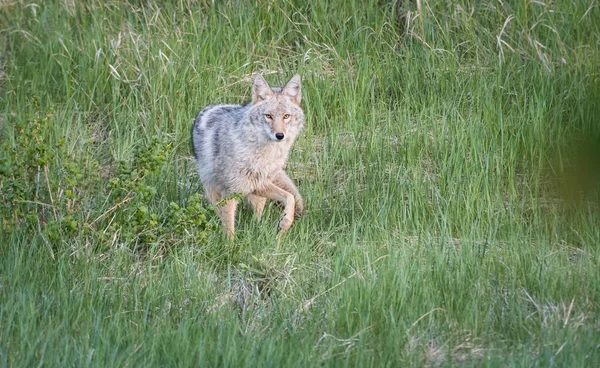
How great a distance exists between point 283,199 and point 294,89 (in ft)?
3.33

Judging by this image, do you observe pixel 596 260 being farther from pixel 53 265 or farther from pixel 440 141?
pixel 53 265

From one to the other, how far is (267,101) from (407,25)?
224cm

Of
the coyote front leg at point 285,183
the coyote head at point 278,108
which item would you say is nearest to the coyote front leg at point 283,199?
the coyote front leg at point 285,183

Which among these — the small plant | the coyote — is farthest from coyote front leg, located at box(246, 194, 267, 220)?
the small plant

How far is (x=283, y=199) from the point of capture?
21.7 feet

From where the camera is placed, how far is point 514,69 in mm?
7953

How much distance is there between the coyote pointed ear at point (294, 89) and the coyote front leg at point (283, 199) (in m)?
0.78

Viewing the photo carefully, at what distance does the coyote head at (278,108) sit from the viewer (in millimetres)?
6684

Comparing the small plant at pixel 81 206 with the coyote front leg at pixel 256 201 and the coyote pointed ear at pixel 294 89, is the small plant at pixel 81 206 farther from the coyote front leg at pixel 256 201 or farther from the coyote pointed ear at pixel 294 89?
the coyote pointed ear at pixel 294 89

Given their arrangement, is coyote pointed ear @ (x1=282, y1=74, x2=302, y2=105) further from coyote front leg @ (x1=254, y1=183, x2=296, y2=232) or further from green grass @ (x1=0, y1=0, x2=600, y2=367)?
coyote front leg @ (x1=254, y1=183, x2=296, y2=232)

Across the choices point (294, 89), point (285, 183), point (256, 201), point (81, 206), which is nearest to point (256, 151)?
point (285, 183)

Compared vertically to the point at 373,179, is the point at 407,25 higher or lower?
higher

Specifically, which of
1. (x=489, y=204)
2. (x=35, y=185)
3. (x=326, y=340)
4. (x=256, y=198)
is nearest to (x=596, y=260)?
(x=489, y=204)

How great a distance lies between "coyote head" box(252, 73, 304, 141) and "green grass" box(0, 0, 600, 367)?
0.58m
